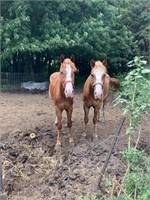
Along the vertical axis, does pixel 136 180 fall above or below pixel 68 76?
below

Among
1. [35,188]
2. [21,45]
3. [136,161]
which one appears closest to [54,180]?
[35,188]

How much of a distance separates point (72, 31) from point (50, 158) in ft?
23.4

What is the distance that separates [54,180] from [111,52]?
916 cm

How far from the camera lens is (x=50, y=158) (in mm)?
5879

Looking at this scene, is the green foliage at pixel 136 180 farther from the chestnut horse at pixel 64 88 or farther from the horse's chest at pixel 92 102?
the horse's chest at pixel 92 102

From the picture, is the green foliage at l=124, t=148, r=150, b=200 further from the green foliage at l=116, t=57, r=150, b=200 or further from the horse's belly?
the horse's belly

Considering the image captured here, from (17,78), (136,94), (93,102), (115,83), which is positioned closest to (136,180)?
(136,94)

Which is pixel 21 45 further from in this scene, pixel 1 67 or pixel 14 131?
pixel 14 131

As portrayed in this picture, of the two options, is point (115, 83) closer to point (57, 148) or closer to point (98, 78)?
point (98, 78)

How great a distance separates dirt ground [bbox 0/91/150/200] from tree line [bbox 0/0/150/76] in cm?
397

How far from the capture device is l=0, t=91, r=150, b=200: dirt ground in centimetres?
484

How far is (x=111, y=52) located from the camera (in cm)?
1363

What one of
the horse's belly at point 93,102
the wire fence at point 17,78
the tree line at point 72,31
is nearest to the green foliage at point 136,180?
the horse's belly at point 93,102

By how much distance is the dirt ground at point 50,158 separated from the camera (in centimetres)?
484
